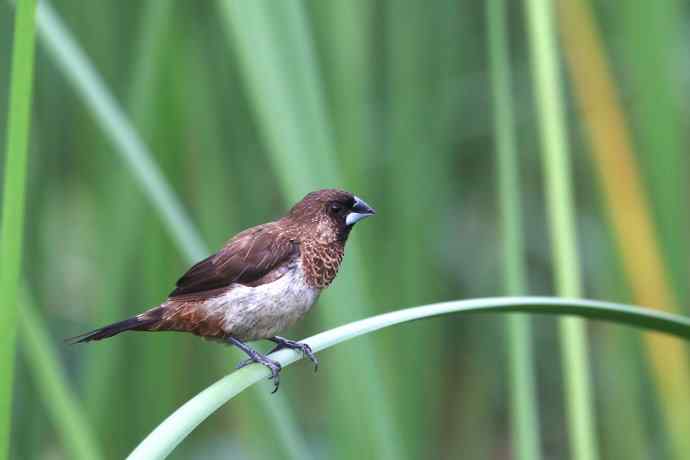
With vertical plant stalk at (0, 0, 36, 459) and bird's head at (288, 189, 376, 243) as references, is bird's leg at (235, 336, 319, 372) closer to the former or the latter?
bird's head at (288, 189, 376, 243)

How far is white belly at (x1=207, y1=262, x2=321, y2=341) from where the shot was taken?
196cm

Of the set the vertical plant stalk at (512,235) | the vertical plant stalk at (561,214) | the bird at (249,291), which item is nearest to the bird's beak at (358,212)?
the bird at (249,291)

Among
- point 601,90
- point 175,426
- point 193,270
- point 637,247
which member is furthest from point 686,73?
point 175,426

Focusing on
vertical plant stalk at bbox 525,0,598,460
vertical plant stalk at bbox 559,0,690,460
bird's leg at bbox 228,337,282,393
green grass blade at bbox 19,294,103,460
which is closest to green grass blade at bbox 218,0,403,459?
bird's leg at bbox 228,337,282,393

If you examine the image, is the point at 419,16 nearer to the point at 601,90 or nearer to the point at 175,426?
the point at 601,90

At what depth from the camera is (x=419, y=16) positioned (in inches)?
115

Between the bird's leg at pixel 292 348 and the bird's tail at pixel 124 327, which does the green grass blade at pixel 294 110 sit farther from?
the bird's tail at pixel 124 327

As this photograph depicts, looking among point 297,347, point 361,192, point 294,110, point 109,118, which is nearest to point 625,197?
point 361,192

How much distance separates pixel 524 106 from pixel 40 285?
1.81m

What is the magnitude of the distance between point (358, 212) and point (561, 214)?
465mm

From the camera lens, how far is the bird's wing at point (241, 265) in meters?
1.95

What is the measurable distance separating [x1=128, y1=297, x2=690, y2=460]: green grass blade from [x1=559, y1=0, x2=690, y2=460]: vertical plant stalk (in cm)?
132

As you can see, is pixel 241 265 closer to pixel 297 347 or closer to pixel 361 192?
pixel 297 347

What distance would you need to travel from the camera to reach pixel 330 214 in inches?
85.4
